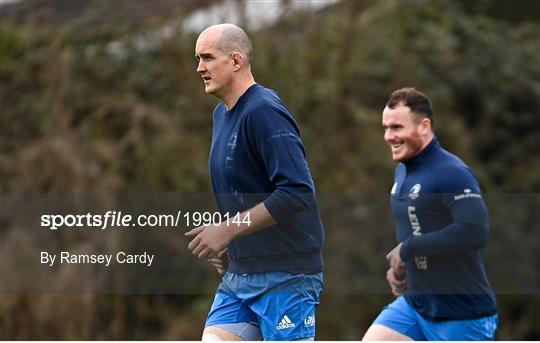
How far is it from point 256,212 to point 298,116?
697 centimetres

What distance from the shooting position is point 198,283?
10.2m

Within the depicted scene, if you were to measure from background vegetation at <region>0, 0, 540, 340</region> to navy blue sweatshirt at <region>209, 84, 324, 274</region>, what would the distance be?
228 inches

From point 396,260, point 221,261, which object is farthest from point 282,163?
point 396,260

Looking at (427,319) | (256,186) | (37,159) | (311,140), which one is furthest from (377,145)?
(256,186)

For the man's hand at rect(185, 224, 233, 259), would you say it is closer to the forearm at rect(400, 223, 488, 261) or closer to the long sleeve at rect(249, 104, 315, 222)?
the long sleeve at rect(249, 104, 315, 222)

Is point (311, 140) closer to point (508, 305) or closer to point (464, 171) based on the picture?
point (508, 305)

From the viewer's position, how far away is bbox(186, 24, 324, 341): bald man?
4199 mm

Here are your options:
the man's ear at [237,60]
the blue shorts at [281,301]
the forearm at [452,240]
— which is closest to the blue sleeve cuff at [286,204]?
the blue shorts at [281,301]

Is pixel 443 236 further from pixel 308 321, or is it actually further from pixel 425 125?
pixel 308 321

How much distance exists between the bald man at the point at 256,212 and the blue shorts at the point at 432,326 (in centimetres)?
137

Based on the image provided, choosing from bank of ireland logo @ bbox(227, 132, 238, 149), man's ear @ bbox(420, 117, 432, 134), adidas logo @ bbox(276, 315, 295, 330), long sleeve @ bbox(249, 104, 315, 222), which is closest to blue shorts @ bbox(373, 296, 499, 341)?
man's ear @ bbox(420, 117, 432, 134)

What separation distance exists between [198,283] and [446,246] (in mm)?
5171

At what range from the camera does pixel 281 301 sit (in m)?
4.35

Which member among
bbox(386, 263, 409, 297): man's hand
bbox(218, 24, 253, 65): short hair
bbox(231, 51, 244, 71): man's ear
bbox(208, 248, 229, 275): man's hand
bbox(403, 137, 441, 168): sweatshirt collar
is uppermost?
bbox(218, 24, 253, 65): short hair
